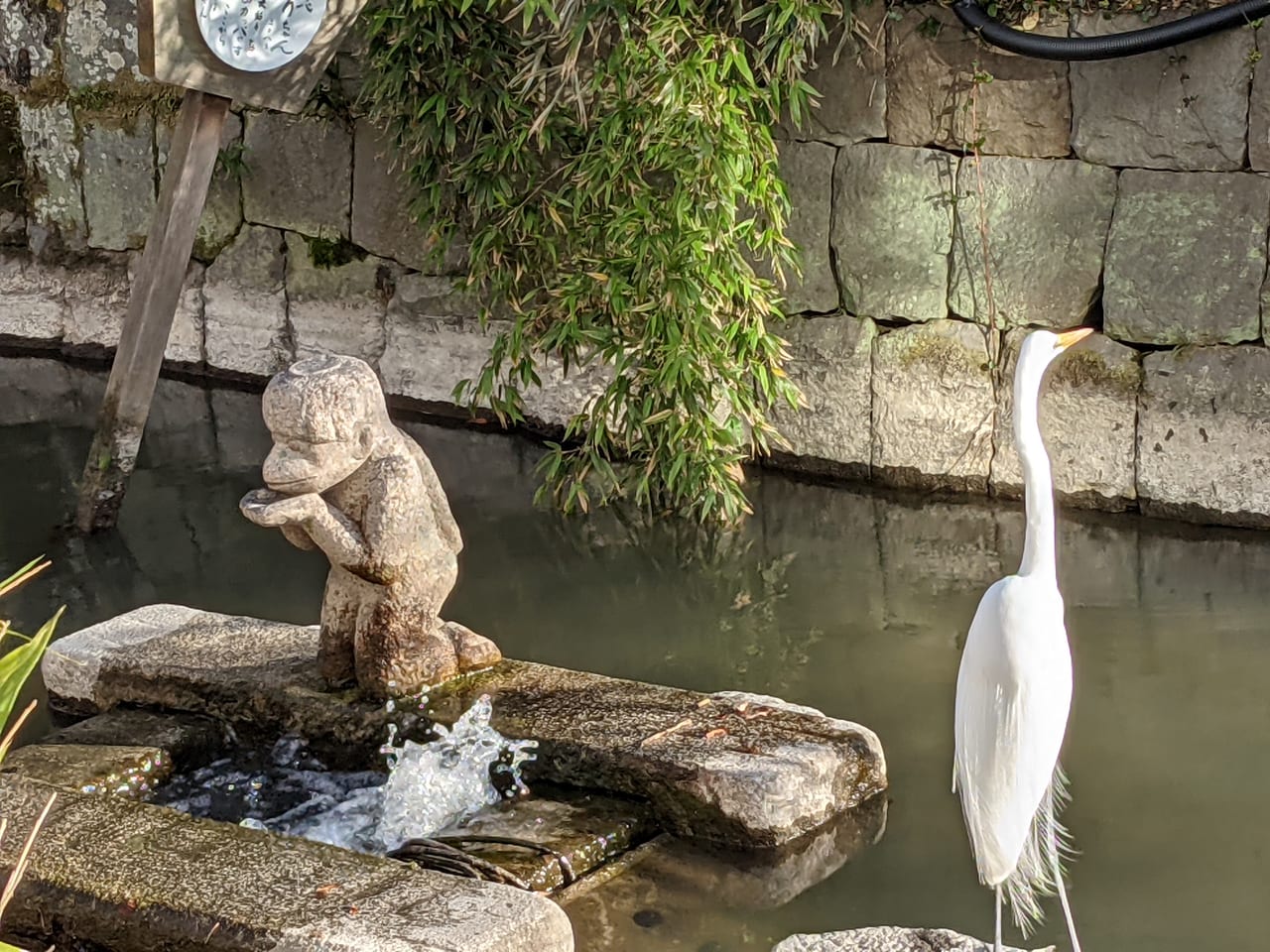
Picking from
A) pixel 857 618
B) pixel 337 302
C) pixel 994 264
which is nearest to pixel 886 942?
pixel 857 618

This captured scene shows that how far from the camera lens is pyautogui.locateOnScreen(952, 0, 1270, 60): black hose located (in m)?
4.87

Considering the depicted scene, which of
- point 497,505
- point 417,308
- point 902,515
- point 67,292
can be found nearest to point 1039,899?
point 902,515

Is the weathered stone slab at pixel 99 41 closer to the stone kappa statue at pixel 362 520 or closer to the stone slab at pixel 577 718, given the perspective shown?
the stone slab at pixel 577 718

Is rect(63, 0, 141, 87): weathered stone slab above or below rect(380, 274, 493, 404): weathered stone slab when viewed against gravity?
above

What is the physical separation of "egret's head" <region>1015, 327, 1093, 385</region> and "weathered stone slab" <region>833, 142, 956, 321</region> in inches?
113

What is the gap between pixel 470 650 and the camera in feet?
12.5

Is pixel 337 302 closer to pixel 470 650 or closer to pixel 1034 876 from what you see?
pixel 470 650

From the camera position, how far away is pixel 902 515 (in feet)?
17.9

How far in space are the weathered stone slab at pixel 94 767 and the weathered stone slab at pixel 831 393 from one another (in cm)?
286

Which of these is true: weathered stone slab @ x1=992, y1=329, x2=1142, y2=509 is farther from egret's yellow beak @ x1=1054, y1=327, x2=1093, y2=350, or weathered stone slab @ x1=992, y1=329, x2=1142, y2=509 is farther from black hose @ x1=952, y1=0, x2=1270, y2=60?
egret's yellow beak @ x1=1054, y1=327, x2=1093, y2=350

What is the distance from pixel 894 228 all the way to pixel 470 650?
2515mm

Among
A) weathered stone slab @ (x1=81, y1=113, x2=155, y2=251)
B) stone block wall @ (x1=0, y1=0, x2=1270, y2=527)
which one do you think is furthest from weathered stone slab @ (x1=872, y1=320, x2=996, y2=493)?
weathered stone slab @ (x1=81, y1=113, x2=155, y2=251)

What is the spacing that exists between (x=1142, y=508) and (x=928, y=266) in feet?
3.47

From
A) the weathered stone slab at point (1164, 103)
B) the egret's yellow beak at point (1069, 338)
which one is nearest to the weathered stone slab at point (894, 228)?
the weathered stone slab at point (1164, 103)
